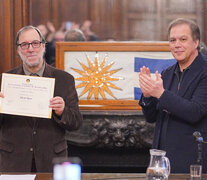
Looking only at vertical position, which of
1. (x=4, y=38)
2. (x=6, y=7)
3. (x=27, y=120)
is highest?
(x=6, y=7)

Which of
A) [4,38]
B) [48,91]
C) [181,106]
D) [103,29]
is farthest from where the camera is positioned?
[103,29]

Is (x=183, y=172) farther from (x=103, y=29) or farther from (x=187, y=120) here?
(x=103, y=29)

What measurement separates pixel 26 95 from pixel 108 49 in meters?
1.46

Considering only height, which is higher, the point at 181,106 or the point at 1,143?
the point at 181,106

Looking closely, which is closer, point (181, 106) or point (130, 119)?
point (181, 106)

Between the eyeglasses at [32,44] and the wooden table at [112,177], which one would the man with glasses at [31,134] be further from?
the wooden table at [112,177]

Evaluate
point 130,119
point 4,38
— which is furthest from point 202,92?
point 4,38

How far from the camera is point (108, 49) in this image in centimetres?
406

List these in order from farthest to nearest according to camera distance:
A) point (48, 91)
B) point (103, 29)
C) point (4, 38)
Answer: point (103, 29) < point (4, 38) < point (48, 91)

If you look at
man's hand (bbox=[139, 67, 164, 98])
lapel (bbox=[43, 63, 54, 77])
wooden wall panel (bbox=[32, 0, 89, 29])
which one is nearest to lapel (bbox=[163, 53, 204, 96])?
man's hand (bbox=[139, 67, 164, 98])

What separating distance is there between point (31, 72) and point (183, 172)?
3.45ft

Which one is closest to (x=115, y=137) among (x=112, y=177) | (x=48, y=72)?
(x=48, y=72)

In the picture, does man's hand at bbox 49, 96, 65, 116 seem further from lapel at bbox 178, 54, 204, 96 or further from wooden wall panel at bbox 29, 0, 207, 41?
wooden wall panel at bbox 29, 0, 207, 41

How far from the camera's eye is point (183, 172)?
2568 millimetres
